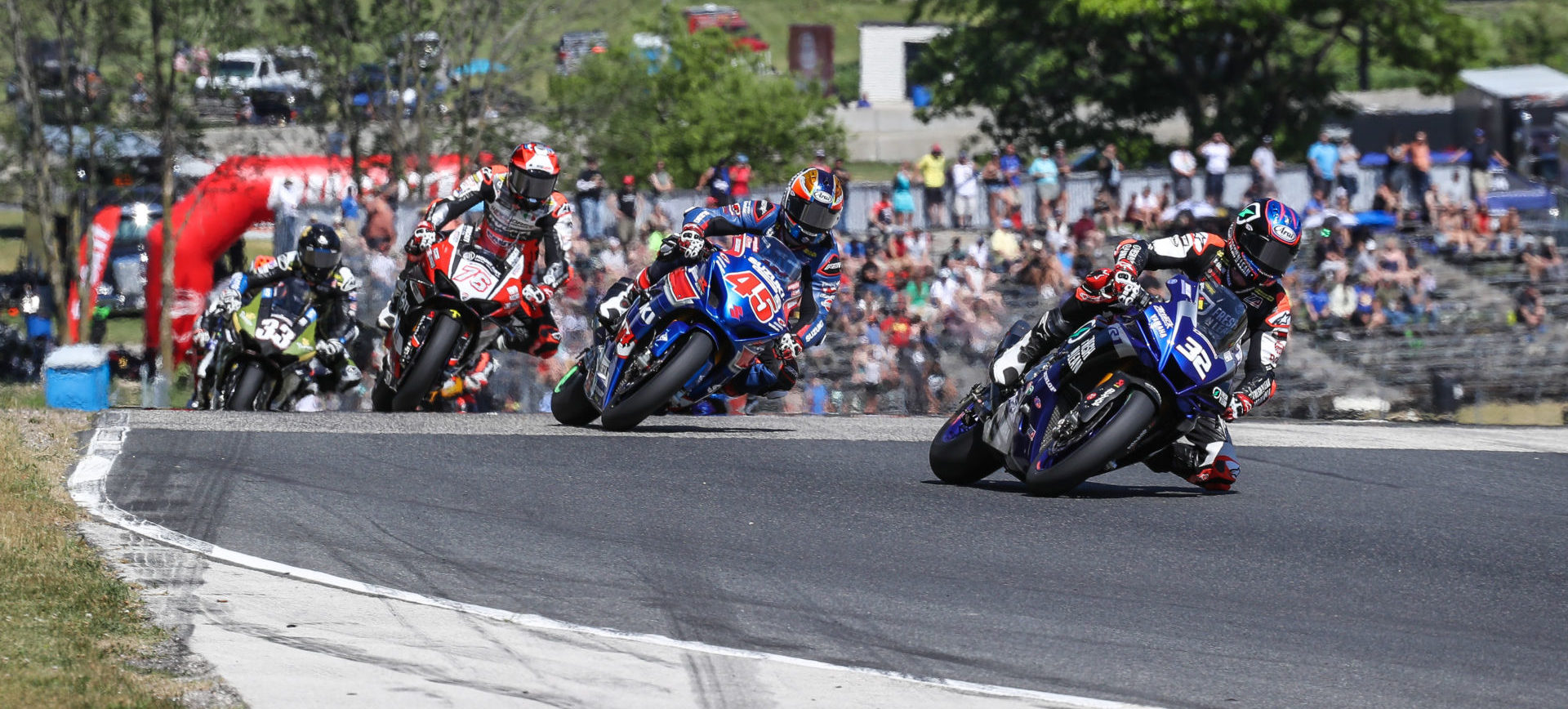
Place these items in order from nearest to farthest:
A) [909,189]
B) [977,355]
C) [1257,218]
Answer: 1. [1257,218]
2. [977,355]
3. [909,189]

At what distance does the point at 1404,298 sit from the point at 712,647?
57.5ft

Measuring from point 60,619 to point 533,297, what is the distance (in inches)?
256

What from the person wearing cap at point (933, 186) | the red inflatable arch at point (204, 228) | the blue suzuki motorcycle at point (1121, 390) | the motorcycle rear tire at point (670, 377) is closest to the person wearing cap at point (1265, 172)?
the person wearing cap at point (933, 186)

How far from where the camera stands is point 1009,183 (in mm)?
24984

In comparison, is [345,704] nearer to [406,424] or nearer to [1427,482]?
[406,424]

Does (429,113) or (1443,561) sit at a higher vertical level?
(429,113)

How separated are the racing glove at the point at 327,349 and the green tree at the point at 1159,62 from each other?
25300 millimetres

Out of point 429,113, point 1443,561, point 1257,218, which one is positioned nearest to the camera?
point 1443,561

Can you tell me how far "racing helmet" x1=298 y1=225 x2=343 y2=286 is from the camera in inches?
514

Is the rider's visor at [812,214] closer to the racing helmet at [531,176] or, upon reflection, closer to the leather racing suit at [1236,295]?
the leather racing suit at [1236,295]

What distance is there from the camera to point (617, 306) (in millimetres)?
10547

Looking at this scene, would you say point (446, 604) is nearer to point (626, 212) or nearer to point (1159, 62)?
point (626, 212)

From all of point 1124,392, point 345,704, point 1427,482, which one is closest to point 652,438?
point 1124,392

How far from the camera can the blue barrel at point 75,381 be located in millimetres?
13203
